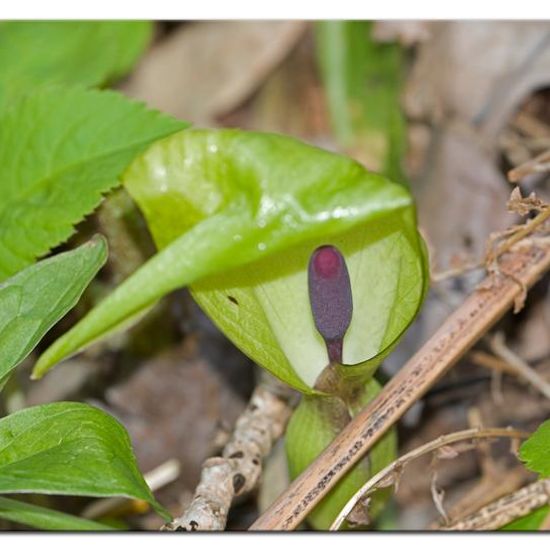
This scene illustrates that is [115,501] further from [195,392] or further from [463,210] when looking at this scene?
[463,210]

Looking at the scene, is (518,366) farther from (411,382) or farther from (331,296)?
(331,296)

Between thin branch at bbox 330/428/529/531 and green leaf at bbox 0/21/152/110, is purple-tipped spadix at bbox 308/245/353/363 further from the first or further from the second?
green leaf at bbox 0/21/152/110

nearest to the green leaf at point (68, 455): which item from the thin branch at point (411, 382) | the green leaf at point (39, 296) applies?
the green leaf at point (39, 296)

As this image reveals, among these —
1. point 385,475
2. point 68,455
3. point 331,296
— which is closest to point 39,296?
point 68,455

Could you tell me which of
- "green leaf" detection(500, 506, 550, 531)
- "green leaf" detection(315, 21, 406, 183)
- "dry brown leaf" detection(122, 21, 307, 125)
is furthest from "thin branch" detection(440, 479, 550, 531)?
"dry brown leaf" detection(122, 21, 307, 125)

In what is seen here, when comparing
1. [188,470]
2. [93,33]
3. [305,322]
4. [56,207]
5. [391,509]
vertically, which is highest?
[93,33]

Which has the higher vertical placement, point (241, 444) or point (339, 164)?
point (339, 164)

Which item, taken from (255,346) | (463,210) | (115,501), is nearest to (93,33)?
(463,210)

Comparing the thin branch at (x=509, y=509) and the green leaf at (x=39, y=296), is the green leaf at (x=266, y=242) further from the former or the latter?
the thin branch at (x=509, y=509)
